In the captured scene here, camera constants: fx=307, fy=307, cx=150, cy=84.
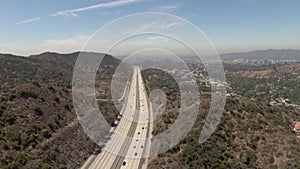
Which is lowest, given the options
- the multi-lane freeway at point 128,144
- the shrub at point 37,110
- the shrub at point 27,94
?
the multi-lane freeway at point 128,144

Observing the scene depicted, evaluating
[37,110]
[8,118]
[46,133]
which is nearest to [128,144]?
[46,133]

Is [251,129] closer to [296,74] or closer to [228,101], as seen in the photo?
[228,101]

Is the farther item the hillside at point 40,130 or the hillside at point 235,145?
the hillside at point 235,145

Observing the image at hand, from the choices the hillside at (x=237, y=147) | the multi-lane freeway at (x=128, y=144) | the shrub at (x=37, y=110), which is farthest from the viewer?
the shrub at (x=37, y=110)

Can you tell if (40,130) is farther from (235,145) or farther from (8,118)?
(235,145)

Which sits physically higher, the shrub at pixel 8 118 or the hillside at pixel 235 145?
the shrub at pixel 8 118

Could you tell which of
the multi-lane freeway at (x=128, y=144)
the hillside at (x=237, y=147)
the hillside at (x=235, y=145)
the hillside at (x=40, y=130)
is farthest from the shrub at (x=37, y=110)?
the hillside at (x=237, y=147)

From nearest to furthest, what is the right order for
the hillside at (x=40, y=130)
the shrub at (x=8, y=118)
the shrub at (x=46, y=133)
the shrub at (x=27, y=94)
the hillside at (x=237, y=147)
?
the hillside at (x=40, y=130) → the hillside at (x=237, y=147) → the shrub at (x=8, y=118) → the shrub at (x=46, y=133) → the shrub at (x=27, y=94)

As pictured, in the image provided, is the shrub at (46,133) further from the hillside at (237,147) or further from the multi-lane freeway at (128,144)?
the hillside at (237,147)

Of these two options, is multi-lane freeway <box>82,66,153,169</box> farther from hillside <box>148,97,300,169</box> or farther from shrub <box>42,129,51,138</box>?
shrub <box>42,129,51,138</box>
